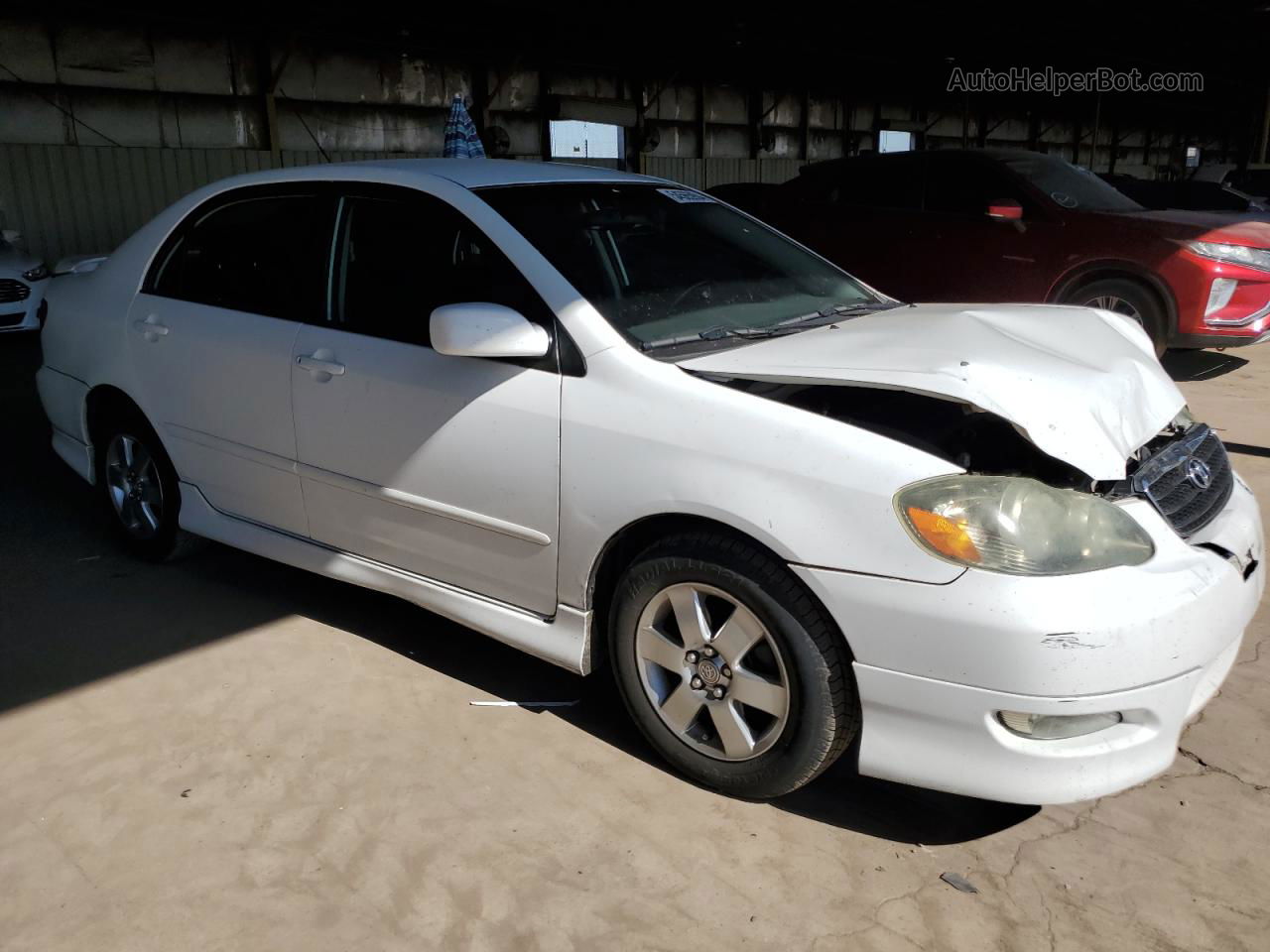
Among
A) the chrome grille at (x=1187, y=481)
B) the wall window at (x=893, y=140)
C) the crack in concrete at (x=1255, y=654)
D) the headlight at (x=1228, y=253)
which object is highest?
the wall window at (x=893, y=140)

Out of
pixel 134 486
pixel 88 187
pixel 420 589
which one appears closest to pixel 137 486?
pixel 134 486

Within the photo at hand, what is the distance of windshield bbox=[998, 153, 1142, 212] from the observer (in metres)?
7.66

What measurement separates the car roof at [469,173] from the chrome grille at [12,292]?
24.1 feet

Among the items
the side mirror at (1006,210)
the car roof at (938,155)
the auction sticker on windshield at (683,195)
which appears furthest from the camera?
the car roof at (938,155)

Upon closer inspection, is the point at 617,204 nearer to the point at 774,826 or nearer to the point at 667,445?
the point at 667,445

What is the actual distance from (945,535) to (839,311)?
→ 134 cm

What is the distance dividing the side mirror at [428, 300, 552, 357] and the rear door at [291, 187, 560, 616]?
0.29 feet

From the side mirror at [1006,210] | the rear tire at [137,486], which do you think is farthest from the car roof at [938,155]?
the rear tire at [137,486]

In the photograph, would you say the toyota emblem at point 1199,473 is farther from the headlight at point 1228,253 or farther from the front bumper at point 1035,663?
the headlight at point 1228,253

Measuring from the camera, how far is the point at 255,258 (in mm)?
3617

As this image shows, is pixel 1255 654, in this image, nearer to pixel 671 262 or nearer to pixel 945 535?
pixel 945 535

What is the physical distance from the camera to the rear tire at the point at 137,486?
13.1 ft

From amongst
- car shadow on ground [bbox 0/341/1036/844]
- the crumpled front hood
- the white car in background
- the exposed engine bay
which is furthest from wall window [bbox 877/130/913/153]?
the exposed engine bay

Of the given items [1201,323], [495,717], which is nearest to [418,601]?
[495,717]
